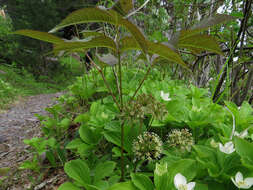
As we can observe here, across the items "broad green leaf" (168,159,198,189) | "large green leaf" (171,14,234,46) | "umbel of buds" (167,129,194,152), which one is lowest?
"broad green leaf" (168,159,198,189)

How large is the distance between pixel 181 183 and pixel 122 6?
57 centimetres

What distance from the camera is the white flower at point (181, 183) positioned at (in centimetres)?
48

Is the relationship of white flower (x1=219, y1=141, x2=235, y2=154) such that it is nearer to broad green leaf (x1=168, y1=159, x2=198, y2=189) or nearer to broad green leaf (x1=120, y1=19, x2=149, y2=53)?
broad green leaf (x1=168, y1=159, x2=198, y2=189)

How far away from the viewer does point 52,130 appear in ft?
4.32

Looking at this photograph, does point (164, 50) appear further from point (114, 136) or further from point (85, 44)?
point (114, 136)

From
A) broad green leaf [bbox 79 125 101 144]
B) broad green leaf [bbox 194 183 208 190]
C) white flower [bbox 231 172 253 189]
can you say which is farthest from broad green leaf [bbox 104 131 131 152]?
white flower [bbox 231 172 253 189]

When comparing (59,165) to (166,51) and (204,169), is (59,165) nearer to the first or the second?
(204,169)

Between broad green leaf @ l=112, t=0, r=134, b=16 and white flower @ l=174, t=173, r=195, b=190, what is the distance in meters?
0.53

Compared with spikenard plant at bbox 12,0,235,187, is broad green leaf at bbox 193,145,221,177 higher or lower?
lower

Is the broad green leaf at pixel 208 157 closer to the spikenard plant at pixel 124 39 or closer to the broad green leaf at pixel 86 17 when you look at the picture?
the spikenard plant at pixel 124 39

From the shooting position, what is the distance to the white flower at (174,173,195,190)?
1.59 feet

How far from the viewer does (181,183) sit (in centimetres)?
50

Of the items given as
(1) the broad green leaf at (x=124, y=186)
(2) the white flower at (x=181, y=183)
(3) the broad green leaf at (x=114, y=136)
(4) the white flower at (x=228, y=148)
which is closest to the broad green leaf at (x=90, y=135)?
(3) the broad green leaf at (x=114, y=136)

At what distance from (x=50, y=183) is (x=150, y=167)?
27.2 inches
